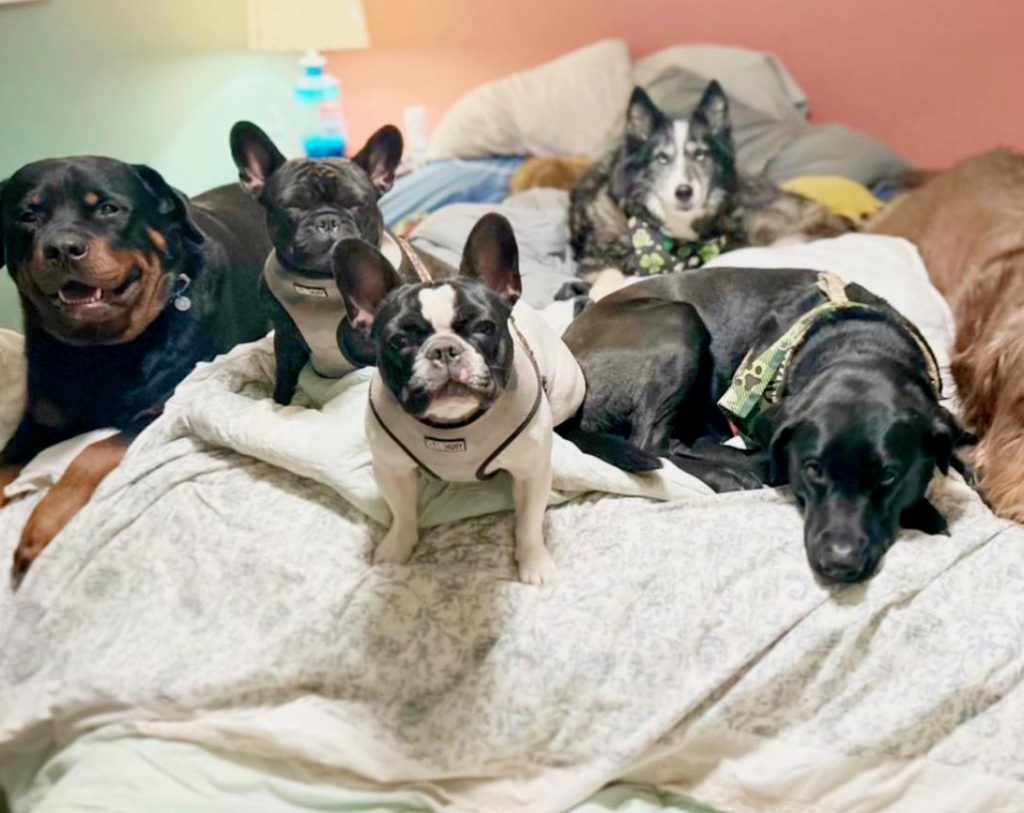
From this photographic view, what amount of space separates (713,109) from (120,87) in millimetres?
1513

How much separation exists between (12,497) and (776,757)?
1.26m

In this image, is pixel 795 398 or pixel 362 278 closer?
pixel 362 278

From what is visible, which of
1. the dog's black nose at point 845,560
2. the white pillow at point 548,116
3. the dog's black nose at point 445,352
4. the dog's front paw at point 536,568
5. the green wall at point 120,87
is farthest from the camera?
the white pillow at point 548,116

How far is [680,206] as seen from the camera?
262cm

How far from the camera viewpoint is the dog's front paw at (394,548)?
143 cm

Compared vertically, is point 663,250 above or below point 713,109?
below

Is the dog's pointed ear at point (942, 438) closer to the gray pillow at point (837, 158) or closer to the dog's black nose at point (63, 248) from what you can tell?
the dog's black nose at point (63, 248)

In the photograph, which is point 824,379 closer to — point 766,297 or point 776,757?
point 766,297

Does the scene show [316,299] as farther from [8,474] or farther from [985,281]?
[985,281]

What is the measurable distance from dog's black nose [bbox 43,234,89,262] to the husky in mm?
1450

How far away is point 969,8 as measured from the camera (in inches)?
119

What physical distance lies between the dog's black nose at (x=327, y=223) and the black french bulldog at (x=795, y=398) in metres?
0.52

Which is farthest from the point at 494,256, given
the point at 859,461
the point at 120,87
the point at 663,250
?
the point at 663,250

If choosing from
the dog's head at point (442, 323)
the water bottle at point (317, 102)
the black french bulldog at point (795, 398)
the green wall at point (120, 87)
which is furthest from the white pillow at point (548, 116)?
the dog's head at point (442, 323)
